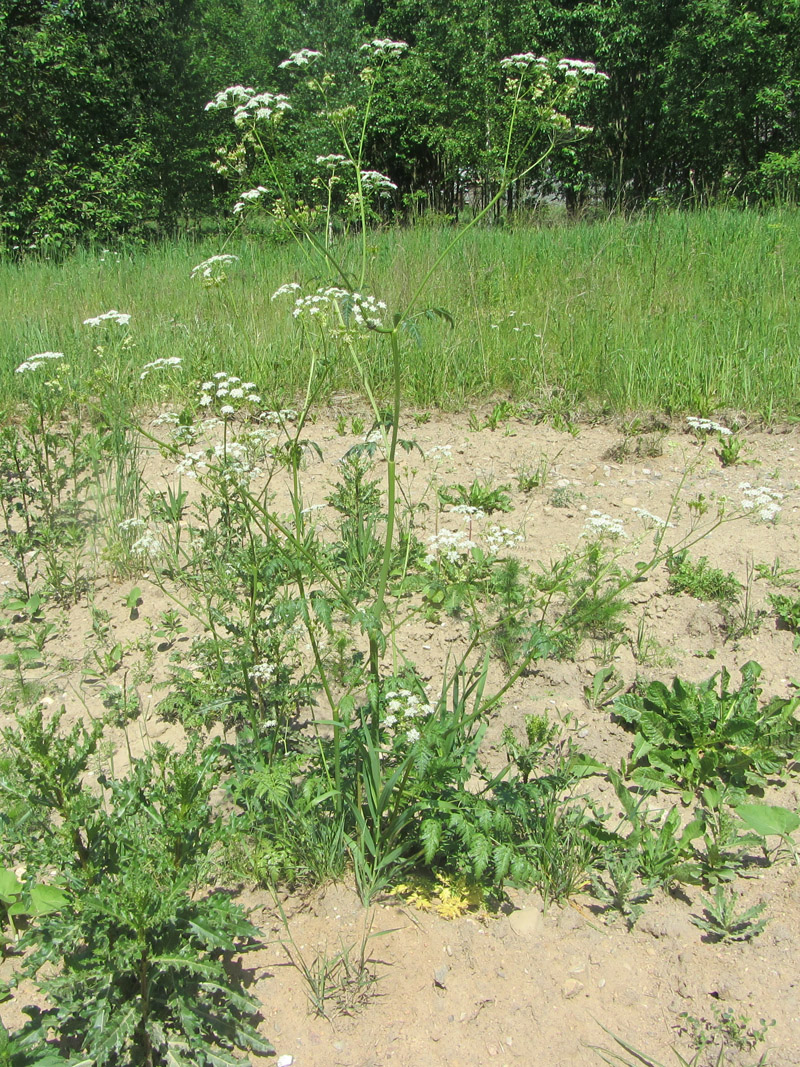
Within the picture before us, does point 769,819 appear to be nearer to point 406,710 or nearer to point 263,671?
point 406,710

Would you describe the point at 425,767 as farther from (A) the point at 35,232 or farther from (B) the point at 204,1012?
(A) the point at 35,232

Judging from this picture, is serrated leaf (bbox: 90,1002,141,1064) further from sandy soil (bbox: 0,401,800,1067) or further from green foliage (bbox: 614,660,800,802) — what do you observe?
green foliage (bbox: 614,660,800,802)

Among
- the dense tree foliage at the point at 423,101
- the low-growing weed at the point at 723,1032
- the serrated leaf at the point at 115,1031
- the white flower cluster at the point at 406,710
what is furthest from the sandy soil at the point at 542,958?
the dense tree foliage at the point at 423,101

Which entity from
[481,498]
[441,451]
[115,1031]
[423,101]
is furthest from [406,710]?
[423,101]

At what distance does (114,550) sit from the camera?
401cm

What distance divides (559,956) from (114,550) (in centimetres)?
285

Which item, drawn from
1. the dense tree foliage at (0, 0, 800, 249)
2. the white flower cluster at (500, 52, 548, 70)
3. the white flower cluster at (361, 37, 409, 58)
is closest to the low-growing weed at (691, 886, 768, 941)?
the white flower cluster at (500, 52, 548, 70)

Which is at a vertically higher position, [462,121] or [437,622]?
[462,121]

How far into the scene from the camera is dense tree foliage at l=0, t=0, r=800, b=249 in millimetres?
15336

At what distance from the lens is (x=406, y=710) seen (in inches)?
87.6

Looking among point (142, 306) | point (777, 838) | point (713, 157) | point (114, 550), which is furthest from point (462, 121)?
point (777, 838)

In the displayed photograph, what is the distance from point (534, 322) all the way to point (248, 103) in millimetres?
3714

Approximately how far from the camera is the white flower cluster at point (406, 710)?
221 cm

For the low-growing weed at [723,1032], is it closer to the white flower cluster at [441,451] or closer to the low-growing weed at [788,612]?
the low-growing weed at [788,612]
